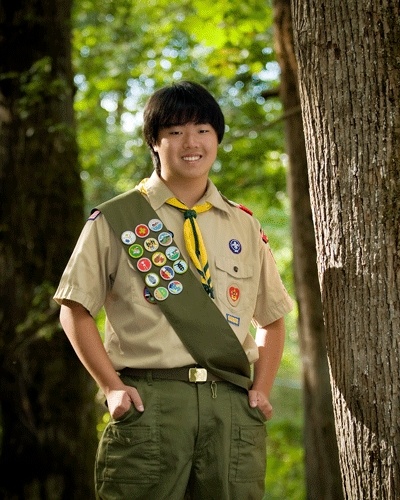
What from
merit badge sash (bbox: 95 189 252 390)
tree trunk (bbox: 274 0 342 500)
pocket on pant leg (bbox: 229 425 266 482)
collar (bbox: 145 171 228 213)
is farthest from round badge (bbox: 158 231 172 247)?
tree trunk (bbox: 274 0 342 500)

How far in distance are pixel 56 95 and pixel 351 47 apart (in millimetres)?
2965

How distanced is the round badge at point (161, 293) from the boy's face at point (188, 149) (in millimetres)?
380

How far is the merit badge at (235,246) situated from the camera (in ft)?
9.07

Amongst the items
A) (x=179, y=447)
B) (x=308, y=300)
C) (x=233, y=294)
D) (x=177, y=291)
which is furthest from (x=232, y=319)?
(x=308, y=300)

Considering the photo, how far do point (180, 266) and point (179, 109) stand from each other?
1.65 ft

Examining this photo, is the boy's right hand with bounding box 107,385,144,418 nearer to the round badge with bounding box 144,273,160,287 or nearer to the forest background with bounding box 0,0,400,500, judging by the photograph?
the round badge with bounding box 144,273,160,287

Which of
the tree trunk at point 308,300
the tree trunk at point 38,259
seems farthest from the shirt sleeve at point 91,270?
the tree trunk at point 308,300

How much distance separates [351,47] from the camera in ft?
8.07

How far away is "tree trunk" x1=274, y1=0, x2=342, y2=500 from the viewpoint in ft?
18.4

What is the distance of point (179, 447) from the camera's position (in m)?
2.52

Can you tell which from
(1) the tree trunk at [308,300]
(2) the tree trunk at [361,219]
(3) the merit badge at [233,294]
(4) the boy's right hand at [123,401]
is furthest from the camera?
(1) the tree trunk at [308,300]

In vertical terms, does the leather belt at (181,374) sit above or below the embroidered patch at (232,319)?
below

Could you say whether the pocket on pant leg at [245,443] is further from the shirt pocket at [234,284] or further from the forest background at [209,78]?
the forest background at [209,78]

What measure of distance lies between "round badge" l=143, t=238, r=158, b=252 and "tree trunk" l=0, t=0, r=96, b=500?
2.17 meters
